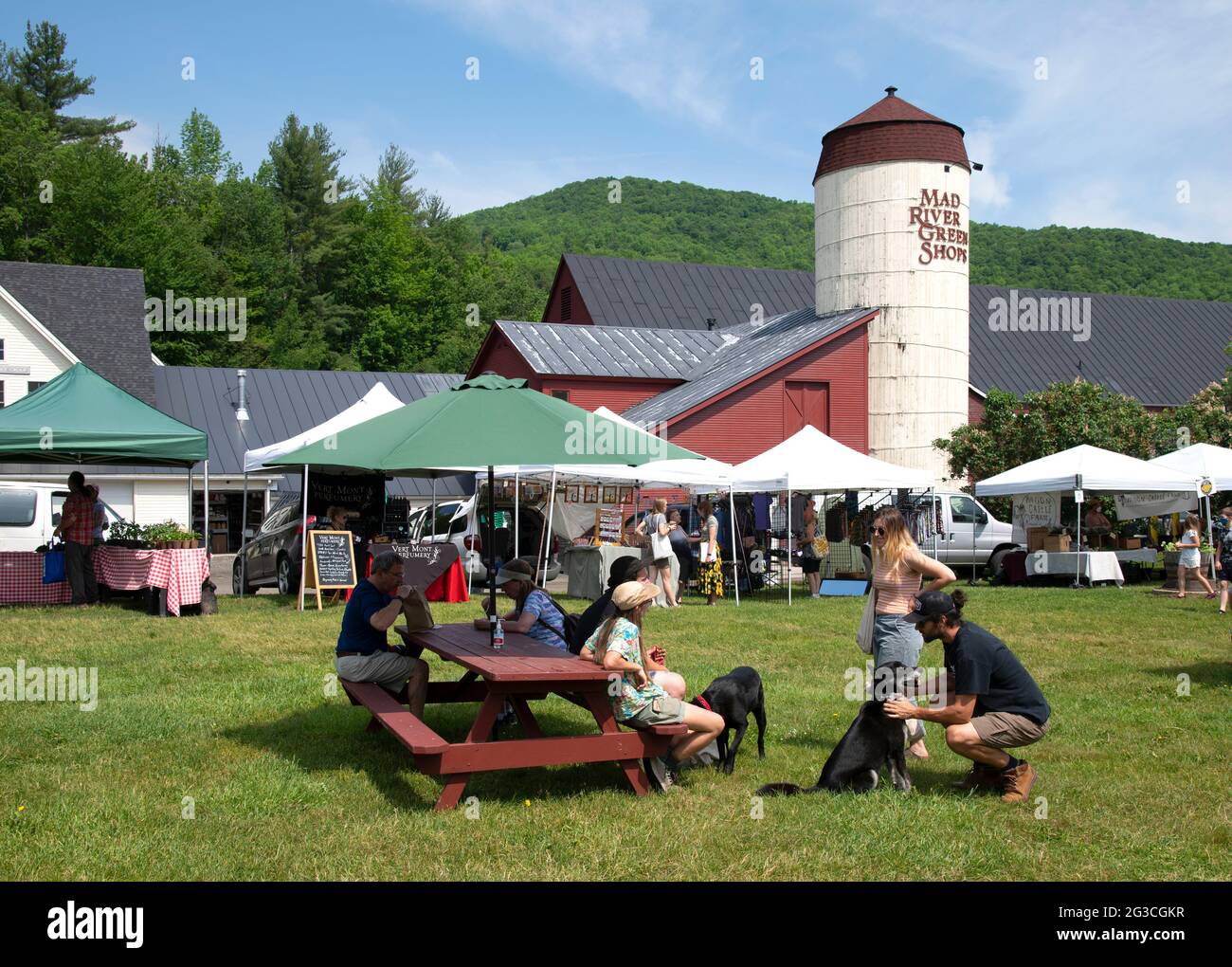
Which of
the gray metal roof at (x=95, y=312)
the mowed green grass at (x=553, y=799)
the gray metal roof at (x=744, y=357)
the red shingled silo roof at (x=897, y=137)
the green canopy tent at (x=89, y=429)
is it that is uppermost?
the red shingled silo roof at (x=897, y=137)

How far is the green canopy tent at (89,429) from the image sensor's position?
49.2 ft

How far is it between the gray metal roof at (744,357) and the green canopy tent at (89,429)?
15.9 meters

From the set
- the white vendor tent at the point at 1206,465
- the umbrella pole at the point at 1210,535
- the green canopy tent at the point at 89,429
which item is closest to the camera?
the green canopy tent at the point at 89,429

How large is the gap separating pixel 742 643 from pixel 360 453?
6461 millimetres

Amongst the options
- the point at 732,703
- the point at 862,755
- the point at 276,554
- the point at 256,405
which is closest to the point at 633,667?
the point at 732,703

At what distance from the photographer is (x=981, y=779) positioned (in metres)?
6.74

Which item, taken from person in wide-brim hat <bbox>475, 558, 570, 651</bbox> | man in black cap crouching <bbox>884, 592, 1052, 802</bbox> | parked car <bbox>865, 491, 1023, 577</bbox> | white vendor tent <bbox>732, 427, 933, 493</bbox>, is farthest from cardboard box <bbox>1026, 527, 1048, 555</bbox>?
man in black cap crouching <bbox>884, 592, 1052, 802</bbox>

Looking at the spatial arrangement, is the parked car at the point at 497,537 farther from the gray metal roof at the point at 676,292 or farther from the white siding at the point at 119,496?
the gray metal roof at the point at 676,292

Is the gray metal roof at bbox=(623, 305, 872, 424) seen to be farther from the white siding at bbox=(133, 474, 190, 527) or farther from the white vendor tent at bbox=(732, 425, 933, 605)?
the white siding at bbox=(133, 474, 190, 527)

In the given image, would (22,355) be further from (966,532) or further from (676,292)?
(966,532)

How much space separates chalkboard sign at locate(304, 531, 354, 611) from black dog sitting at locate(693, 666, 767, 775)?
33.5ft

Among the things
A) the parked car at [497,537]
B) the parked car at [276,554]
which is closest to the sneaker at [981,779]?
the parked car at [497,537]

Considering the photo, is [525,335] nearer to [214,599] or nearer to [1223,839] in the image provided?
[214,599]
